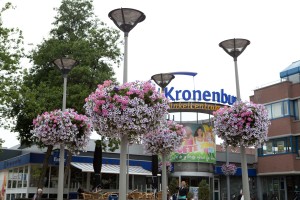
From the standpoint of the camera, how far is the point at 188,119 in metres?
39.1

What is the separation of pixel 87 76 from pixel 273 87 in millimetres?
18885

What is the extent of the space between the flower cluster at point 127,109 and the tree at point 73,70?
45.7 ft

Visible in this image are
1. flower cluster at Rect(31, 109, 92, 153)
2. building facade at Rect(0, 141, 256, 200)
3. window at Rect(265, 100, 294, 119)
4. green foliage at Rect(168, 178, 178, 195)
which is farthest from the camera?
window at Rect(265, 100, 294, 119)

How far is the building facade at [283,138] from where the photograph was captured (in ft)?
111

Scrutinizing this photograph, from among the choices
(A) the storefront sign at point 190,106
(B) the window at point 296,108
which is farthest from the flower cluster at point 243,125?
(A) the storefront sign at point 190,106

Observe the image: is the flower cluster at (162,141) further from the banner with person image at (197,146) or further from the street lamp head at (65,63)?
the banner with person image at (197,146)

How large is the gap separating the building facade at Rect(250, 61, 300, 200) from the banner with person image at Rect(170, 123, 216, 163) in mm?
5210

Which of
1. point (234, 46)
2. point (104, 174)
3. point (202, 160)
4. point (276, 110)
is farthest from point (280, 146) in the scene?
point (234, 46)

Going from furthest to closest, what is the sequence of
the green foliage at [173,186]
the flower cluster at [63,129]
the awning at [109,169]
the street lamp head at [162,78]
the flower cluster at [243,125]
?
the green foliage at [173,186] < the awning at [109,169] < the street lamp head at [162,78] < the flower cluster at [63,129] < the flower cluster at [243,125]

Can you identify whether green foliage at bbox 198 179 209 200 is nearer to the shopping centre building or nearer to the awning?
the shopping centre building

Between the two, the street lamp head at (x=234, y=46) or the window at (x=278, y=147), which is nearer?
the street lamp head at (x=234, y=46)

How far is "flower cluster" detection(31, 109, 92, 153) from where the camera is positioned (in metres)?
13.9

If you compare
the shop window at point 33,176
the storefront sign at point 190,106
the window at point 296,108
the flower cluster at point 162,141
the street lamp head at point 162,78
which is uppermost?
the storefront sign at point 190,106

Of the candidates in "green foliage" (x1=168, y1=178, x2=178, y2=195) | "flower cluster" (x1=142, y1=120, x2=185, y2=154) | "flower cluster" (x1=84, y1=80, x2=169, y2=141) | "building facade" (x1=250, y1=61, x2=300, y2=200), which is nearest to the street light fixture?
"flower cluster" (x1=84, y1=80, x2=169, y2=141)
